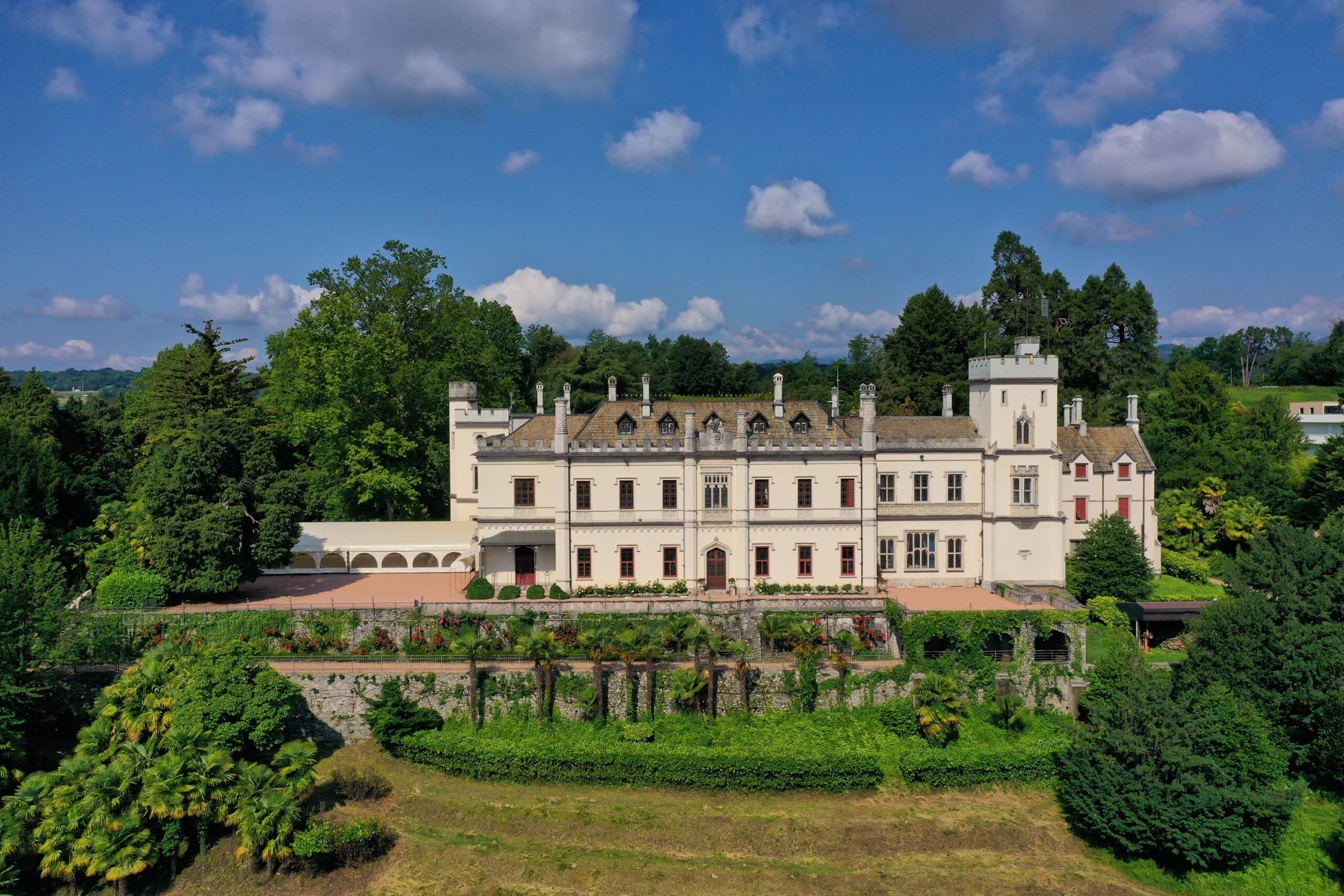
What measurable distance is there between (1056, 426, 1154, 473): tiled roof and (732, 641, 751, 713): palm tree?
17.9 metres

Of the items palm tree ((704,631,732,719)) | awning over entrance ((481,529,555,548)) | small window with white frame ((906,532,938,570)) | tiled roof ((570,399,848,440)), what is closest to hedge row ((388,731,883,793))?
palm tree ((704,631,732,719))

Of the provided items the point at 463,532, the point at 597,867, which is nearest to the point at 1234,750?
the point at 597,867

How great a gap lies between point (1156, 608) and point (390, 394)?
1366 inches

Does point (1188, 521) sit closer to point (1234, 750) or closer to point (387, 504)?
point (1234, 750)

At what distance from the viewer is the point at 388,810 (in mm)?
22953

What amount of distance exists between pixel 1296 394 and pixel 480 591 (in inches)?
3120

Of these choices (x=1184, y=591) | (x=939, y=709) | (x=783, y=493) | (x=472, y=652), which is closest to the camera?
(x=939, y=709)

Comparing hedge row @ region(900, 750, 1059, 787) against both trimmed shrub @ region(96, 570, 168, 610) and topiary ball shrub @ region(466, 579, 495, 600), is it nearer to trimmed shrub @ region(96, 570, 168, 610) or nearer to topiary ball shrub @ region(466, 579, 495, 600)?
topiary ball shrub @ region(466, 579, 495, 600)

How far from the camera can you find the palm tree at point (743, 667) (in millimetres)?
26266

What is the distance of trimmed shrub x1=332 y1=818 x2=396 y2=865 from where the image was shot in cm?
2106

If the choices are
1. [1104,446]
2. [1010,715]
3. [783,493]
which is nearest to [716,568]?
[783,493]

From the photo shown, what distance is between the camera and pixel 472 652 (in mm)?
25938

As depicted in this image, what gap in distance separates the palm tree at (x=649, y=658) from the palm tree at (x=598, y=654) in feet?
3.76

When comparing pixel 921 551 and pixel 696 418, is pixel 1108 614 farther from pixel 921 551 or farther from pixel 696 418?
pixel 696 418
